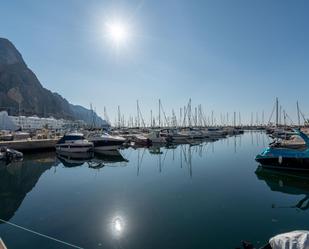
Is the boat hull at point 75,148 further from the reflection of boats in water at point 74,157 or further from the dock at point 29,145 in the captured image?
the dock at point 29,145

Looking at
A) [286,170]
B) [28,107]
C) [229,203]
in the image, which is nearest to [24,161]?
[229,203]

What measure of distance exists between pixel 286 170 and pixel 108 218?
61.4 ft

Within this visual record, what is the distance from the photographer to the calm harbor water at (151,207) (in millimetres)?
9734

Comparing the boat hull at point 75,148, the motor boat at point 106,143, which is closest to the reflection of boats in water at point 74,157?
the boat hull at point 75,148

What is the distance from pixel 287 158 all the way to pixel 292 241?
68.5ft

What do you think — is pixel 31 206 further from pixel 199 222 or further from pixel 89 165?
pixel 89 165

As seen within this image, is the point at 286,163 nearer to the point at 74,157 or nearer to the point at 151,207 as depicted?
the point at 151,207

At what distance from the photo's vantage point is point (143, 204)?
46.1ft

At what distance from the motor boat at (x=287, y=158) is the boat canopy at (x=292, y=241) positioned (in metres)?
20.0

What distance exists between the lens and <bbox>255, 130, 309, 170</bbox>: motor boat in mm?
22734

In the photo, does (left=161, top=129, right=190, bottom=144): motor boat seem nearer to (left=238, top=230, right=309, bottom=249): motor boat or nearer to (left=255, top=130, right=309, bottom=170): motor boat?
(left=255, top=130, right=309, bottom=170): motor boat

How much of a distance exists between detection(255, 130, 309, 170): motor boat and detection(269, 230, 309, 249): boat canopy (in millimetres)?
20039

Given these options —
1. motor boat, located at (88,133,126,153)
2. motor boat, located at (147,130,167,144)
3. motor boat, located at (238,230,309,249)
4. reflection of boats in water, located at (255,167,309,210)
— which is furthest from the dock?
motor boat, located at (238,230,309,249)

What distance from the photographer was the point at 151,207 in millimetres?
13516
